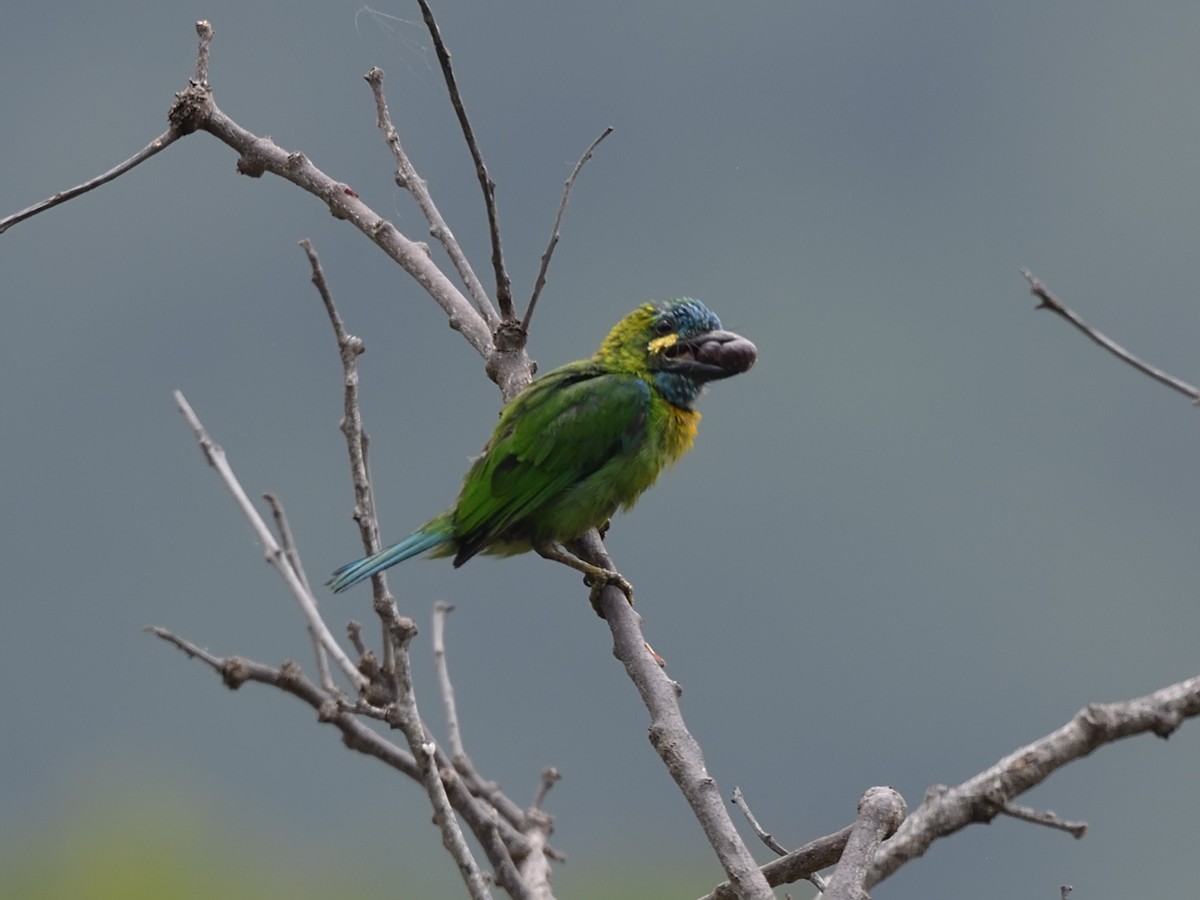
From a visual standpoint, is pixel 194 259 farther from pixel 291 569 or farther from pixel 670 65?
pixel 291 569

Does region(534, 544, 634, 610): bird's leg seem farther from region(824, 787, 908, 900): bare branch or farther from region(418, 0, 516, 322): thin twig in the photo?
region(824, 787, 908, 900): bare branch

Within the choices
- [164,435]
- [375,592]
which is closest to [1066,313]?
[375,592]

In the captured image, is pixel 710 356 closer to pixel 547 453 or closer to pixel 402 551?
pixel 547 453

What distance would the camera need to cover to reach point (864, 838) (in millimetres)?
2926

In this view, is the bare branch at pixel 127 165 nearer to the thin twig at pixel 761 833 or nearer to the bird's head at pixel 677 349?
the bird's head at pixel 677 349

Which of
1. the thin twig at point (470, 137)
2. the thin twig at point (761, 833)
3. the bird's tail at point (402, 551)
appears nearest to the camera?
the thin twig at point (761, 833)

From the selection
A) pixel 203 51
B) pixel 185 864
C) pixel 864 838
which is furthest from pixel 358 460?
pixel 185 864

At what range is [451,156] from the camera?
254 ft

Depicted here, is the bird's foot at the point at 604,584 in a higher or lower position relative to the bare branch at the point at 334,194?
lower

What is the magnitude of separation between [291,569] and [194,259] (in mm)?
88387

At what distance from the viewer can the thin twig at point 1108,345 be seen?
2822 millimetres

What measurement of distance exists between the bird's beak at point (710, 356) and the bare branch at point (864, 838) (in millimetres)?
2741

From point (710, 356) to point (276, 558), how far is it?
7.01 ft

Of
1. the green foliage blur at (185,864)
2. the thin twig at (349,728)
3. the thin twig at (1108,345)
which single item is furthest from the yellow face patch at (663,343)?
the green foliage blur at (185,864)
